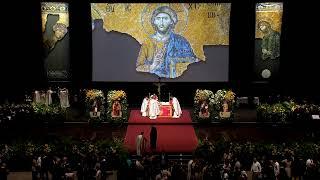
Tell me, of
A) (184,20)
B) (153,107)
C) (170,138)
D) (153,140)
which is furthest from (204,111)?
(184,20)

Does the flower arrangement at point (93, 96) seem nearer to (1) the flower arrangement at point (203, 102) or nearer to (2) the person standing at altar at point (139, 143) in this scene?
(1) the flower arrangement at point (203, 102)

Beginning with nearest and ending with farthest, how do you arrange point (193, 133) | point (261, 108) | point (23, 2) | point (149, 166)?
point (149, 166) → point (193, 133) → point (261, 108) → point (23, 2)

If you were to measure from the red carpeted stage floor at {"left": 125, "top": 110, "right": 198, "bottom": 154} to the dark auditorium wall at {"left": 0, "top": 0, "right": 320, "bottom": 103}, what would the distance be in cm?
388

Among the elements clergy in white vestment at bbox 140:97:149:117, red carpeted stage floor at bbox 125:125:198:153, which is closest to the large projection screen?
clergy in white vestment at bbox 140:97:149:117

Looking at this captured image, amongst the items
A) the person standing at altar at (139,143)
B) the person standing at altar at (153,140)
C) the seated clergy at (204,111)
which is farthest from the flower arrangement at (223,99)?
the person standing at altar at (139,143)

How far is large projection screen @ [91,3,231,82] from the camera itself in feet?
107

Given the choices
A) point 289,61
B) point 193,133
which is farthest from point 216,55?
point 193,133

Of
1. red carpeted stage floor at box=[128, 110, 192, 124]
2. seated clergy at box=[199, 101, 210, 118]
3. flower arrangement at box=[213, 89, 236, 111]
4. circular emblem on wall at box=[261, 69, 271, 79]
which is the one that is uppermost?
circular emblem on wall at box=[261, 69, 271, 79]

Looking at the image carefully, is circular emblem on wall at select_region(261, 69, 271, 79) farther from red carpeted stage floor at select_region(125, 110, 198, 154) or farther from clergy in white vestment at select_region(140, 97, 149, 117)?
clergy in white vestment at select_region(140, 97, 149, 117)

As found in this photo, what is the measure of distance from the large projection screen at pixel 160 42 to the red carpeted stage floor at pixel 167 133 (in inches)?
106

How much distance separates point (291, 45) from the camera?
108 feet

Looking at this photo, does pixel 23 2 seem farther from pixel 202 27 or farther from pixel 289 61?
pixel 289 61

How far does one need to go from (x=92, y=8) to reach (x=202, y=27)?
20.4 feet

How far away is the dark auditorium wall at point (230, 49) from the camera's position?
107 ft
